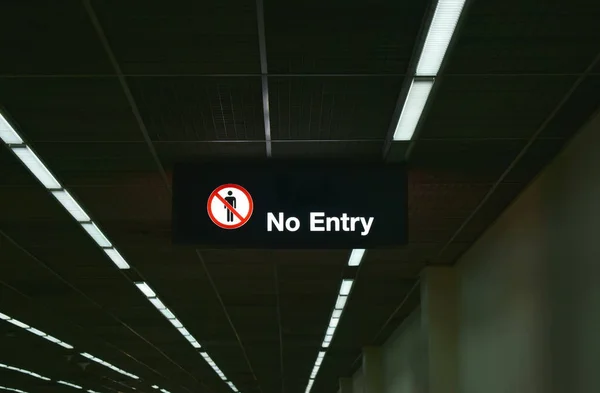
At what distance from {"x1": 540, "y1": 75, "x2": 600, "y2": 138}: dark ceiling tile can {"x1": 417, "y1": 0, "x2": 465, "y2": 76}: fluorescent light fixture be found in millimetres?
1276

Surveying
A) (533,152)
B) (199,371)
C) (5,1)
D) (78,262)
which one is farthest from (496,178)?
(199,371)

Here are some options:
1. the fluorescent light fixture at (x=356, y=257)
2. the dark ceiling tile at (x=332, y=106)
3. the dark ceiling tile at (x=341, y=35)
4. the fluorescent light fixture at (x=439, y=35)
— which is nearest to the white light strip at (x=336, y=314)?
the fluorescent light fixture at (x=356, y=257)

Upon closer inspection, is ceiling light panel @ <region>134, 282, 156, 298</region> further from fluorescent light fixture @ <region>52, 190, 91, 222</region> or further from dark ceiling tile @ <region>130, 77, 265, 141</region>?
dark ceiling tile @ <region>130, 77, 265, 141</region>

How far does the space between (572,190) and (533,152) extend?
2.35 feet

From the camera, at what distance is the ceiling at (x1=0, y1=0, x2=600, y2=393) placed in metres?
6.46

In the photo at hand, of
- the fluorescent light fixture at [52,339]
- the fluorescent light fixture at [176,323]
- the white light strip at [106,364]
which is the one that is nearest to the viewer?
the fluorescent light fixture at [176,323]

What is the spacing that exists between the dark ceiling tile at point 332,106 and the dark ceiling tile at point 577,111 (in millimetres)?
1492

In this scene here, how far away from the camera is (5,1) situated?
6.15m

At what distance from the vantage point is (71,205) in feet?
37.0

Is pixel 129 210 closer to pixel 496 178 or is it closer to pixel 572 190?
pixel 496 178

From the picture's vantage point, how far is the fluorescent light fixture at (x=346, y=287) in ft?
52.0

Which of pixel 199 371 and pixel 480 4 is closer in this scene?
pixel 480 4

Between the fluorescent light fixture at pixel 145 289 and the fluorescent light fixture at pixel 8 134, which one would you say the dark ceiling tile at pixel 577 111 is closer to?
the fluorescent light fixture at pixel 8 134

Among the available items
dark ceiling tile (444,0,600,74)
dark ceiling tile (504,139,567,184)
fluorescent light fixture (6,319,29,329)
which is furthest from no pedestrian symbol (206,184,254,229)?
fluorescent light fixture (6,319,29,329)
